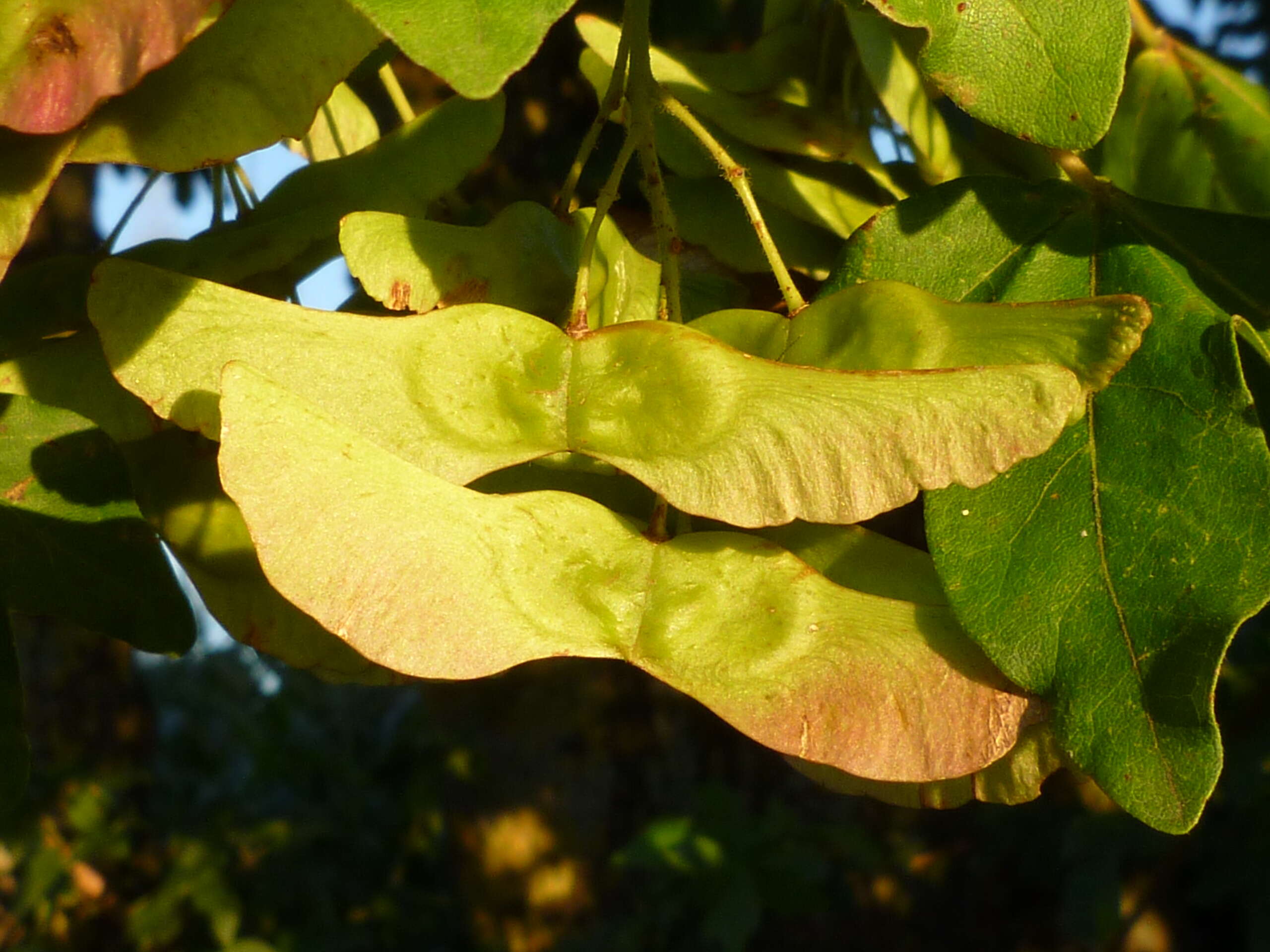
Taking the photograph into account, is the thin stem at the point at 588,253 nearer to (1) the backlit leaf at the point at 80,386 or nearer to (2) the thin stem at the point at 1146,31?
(1) the backlit leaf at the point at 80,386

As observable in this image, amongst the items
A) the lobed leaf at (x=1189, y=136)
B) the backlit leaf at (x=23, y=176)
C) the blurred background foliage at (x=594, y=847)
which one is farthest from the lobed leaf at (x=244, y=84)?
the blurred background foliage at (x=594, y=847)

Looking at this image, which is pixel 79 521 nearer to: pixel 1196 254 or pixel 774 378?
pixel 774 378

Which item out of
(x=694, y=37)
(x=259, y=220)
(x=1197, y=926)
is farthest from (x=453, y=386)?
(x=1197, y=926)

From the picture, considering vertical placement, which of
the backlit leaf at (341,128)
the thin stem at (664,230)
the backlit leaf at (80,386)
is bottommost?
the backlit leaf at (80,386)

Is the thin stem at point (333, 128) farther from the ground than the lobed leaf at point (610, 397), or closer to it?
closer to it

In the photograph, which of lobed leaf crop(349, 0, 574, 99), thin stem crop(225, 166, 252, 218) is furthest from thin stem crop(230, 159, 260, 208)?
lobed leaf crop(349, 0, 574, 99)

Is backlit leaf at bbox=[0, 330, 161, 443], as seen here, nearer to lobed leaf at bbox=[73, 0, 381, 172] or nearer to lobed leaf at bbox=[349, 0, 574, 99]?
lobed leaf at bbox=[73, 0, 381, 172]
